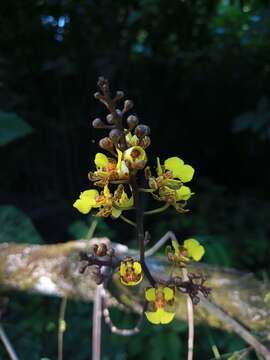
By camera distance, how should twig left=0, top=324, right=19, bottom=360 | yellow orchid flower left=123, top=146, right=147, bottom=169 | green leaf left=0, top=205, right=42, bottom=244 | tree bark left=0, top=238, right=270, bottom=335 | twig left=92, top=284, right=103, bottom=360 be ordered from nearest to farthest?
yellow orchid flower left=123, top=146, right=147, bottom=169 → twig left=92, top=284, right=103, bottom=360 → twig left=0, top=324, right=19, bottom=360 → tree bark left=0, top=238, right=270, bottom=335 → green leaf left=0, top=205, right=42, bottom=244

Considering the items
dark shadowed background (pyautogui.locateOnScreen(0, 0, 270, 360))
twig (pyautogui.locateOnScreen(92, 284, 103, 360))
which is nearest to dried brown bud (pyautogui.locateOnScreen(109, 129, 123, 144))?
twig (pyautogui.locateOnScreen(92, 284, 103, 360))

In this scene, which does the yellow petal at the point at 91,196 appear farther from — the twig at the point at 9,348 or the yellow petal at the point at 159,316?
the twig at the point at 9,348

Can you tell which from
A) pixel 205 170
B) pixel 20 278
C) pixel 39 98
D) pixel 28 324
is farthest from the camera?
pixel 205 170

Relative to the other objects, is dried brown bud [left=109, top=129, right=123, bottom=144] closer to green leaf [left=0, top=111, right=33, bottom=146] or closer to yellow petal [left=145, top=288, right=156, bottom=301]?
yellow petal [left=145, top=288, right=156, bottom=301]

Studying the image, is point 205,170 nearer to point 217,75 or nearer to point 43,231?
point 217,75

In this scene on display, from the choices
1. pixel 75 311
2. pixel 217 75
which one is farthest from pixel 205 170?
pixel 75 311

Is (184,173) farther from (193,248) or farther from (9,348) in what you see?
(9,348)
